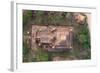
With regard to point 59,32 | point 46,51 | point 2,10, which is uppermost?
point 2,10

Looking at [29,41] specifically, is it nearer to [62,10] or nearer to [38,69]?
[38,69]

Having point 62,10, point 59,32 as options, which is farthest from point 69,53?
Result: point 62,10

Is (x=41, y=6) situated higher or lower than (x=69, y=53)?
higher

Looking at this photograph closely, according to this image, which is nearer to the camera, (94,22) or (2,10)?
(2,10)

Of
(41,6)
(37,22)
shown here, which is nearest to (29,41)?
(37,22)

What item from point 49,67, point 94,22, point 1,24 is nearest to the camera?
point 1,24

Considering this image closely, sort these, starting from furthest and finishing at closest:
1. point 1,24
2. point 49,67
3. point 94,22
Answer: point 94,22, point 49,67, point 1,24

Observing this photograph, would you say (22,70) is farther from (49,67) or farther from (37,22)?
(37,22)
